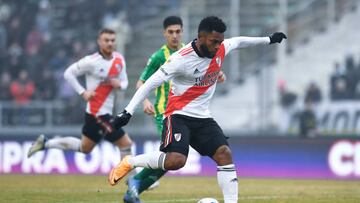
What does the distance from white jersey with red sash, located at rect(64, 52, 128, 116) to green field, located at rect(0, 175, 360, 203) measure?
59.6 inches

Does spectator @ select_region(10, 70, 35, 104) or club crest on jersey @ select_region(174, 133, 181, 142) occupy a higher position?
club crest on jersey @ select_region(174, 133, 181, 142)

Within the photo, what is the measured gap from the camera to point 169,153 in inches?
436

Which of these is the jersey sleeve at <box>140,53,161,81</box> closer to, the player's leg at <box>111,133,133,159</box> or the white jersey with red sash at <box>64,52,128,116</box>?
the white jersey with red sash at <box>64,52,128,116</box>

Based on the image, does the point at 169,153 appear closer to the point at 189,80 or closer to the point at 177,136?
the point at 177,136

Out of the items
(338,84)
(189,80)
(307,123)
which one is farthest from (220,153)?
(338,84)

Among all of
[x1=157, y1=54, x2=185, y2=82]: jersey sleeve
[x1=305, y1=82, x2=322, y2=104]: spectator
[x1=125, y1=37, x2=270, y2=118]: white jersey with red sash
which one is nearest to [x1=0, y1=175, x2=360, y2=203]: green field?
[x1=125, y1=37, x2=270, y2=118]: white jersey with red sash

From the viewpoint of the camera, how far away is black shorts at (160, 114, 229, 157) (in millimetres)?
11094

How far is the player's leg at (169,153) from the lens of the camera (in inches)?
434

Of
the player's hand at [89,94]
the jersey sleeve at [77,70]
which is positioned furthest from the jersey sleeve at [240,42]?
the jersey sleeve at [77,70]

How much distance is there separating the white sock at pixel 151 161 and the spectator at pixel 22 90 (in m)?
15.5

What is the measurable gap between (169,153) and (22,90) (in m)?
16.4

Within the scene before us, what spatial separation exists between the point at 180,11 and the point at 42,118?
18.9 feet

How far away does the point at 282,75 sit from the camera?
1007 inches

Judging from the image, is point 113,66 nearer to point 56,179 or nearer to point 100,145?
point 56,179
